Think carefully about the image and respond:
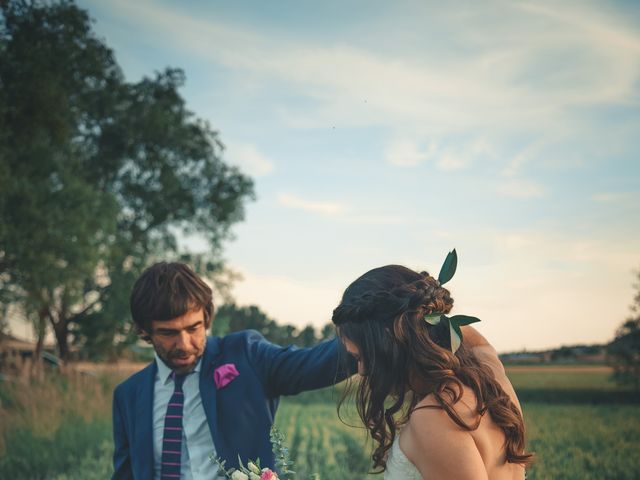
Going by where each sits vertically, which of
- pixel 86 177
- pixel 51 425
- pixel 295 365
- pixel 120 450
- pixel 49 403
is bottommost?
pixel 51 425

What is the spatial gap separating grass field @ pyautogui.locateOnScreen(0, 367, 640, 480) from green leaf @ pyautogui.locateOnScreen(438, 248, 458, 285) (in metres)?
2.97

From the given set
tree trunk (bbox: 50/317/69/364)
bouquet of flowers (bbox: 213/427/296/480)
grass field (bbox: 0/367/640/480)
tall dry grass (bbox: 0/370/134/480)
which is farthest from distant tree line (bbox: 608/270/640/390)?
tree trunk (bbox: 50/317/69/364)

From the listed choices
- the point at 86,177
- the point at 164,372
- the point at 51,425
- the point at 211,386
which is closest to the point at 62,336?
the point at 86,177

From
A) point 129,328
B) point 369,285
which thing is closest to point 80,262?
point 129,328

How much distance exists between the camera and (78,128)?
23.1m

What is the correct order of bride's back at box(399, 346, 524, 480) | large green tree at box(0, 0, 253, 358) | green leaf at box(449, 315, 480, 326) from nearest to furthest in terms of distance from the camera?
bride's back at box(399, 346, 524, 480) → green leaf at box(449, 315, 480, 326) → large green tree at box(0, 0, 253, 358)

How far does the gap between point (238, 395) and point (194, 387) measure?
0.27 m

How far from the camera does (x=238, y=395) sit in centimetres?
333

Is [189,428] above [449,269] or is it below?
below

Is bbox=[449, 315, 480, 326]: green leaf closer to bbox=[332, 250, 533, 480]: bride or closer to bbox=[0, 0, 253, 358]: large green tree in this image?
bbox=[332, 250, 533, 480]: bride

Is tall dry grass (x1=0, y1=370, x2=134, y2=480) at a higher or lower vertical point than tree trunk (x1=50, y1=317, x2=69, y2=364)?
lower

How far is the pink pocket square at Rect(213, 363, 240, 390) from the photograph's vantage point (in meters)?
3.34

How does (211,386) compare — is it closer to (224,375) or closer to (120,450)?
(224,375)

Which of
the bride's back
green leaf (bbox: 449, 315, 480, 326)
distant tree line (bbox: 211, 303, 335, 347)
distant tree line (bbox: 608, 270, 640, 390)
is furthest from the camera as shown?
distant tree line (bbox: 211, 303, 335, 347)
